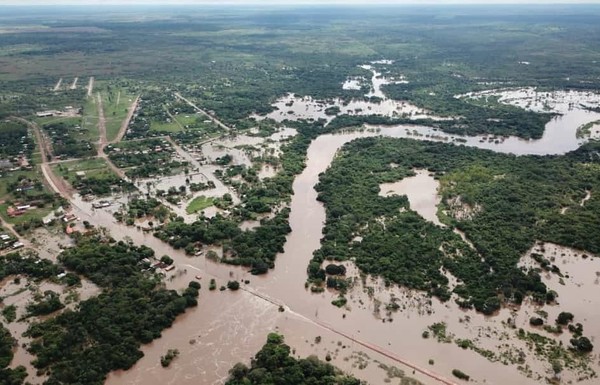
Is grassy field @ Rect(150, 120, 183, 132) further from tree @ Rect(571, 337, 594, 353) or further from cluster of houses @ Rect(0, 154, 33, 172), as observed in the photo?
tree @ Rect(571, 337, 594, 353)

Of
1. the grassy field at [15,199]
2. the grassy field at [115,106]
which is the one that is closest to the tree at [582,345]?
the grassy field at [15,199]

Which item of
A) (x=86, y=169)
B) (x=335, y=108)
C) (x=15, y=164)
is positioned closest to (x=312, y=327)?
(x=86, y=169)

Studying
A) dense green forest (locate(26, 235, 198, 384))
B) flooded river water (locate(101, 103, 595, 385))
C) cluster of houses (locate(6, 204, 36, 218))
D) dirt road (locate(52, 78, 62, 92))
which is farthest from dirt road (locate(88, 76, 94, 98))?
flooded river water (locate(101, 103, 595, 385))

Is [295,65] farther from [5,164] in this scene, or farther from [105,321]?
[105,321]

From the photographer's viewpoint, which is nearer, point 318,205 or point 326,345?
point 326,345

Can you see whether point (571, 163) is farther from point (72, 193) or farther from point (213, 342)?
point (72, 193)

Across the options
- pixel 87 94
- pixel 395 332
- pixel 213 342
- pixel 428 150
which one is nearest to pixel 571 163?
pixel 428 150
